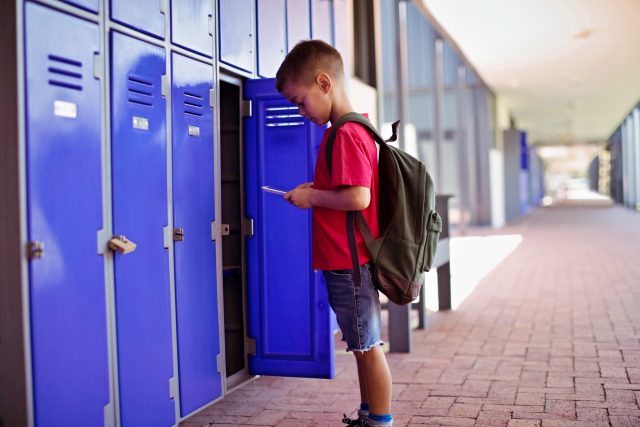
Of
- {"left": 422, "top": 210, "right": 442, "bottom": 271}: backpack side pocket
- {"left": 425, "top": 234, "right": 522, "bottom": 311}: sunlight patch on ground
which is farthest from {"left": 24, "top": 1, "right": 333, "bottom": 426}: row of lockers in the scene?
{"left": 425, "top": 234, "right": 522, "bottom": 311}: sunlight patch on ground

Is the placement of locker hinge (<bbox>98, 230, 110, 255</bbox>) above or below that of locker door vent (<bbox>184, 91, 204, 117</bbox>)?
below

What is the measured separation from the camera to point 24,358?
1887 mm

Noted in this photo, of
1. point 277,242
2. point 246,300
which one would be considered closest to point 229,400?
point 246,300

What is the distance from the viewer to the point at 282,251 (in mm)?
3135

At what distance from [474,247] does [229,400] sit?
8.03m

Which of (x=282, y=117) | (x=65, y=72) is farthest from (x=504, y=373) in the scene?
(x=65, y=72)

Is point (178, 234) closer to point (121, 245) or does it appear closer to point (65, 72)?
point (121, 245)

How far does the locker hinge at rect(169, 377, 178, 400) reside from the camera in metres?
2.57

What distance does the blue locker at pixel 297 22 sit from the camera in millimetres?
3645

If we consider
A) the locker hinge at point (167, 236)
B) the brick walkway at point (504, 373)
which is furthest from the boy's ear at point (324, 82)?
the brick walkway at point (504, 373)

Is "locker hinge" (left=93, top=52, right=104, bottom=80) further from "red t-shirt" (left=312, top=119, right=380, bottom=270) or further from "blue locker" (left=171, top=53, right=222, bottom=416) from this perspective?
"red t-shirt" (left=312, top=119, right=380, bottom=270)

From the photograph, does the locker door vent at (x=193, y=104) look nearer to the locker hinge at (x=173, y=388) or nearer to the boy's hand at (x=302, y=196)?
the boy's hand at (x=302, y=196)

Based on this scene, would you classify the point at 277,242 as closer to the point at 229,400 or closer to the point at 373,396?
the point at 229,400

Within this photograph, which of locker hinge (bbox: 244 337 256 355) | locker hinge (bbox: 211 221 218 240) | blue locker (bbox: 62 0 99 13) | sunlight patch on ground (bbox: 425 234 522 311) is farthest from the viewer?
sunlight patch on ground (bbox: 425 234 522 311)
